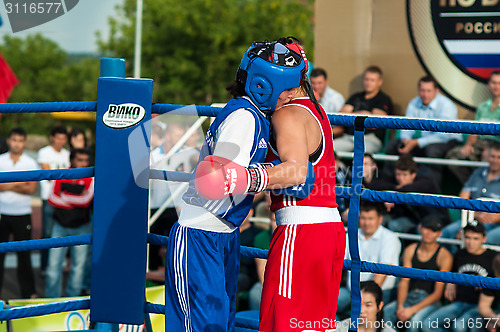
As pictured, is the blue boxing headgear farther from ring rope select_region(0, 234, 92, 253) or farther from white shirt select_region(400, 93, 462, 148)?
white shirt select_region(400, 93, 462, 148)

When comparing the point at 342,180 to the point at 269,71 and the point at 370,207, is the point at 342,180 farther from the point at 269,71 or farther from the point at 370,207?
the point at 269,71

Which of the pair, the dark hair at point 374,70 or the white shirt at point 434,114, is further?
the dark hair at point 374,70

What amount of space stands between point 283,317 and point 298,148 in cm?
74

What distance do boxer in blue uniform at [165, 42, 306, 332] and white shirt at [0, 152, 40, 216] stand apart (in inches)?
189

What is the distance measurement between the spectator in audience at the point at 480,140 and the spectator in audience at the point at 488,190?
0.27 meters

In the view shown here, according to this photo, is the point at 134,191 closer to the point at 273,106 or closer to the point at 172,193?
the point at 273,106

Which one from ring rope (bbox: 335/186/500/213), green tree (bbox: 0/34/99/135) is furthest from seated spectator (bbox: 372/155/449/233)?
green tree (bbox: 0/34/99/135)

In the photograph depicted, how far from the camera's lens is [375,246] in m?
5.38

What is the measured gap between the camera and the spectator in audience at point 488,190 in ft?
18.4

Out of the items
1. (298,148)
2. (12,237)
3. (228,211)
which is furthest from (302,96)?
(12,237)

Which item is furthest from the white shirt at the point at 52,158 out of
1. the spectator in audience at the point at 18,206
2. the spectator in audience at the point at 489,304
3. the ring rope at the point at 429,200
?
the ring rope at the point at 429,200

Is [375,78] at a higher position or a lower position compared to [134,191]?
higher

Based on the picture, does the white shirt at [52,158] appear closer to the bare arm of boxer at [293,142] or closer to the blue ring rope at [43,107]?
the blue ring rope at [43,107]

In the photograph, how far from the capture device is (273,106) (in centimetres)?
287
